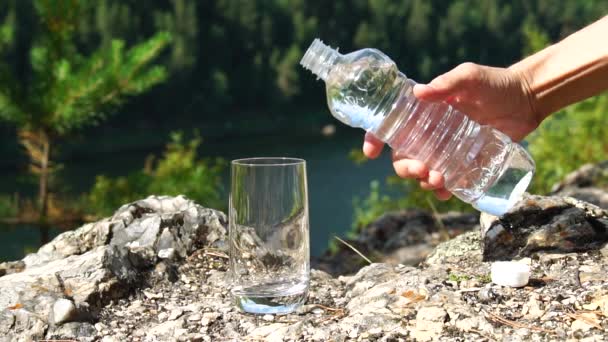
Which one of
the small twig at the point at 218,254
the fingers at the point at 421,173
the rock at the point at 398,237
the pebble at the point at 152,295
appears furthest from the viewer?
the rock at the point at 398,237

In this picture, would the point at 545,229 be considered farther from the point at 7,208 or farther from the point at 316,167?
the point at 316,167

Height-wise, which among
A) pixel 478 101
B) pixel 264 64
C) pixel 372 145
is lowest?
pixel 372 145

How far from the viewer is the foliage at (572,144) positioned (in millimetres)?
5484

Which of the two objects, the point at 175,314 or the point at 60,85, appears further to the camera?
the point at 60,85

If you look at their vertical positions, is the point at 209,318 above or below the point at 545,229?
below

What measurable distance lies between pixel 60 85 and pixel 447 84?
2.62 meters

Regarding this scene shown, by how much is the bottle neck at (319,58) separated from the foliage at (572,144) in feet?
12.2

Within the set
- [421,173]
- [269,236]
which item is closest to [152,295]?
[269,236]

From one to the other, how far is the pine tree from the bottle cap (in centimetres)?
271

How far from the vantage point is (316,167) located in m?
19.5

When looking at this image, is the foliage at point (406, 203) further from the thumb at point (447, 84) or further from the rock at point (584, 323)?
the rock at point (584, 323)

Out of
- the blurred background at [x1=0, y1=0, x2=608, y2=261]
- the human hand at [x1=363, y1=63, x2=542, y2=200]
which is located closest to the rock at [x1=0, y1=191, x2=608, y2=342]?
the human hand at [x1=363, y1=63, x2=542, y2=200]

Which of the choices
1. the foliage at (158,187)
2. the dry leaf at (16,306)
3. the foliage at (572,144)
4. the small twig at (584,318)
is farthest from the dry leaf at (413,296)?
the foliage at (572,144)

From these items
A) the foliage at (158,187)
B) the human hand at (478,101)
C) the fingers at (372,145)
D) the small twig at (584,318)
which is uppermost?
the human hand at (478,101)
